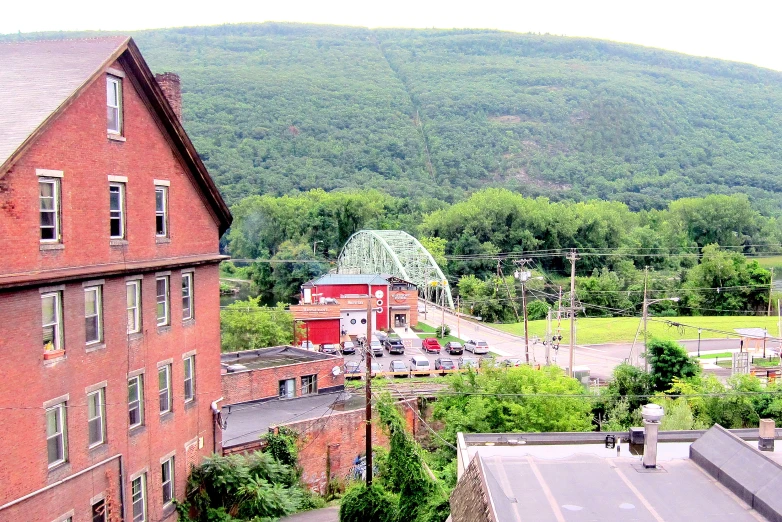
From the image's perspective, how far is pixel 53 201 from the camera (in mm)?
17016

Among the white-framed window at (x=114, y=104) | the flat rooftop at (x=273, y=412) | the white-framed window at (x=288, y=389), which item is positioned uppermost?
the white-framed window at (x=114, y=104)

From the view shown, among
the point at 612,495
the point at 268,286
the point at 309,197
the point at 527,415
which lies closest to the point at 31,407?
the point at 612,495

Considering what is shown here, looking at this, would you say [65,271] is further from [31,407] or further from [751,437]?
[751,437]

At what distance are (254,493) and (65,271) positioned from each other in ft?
30.6

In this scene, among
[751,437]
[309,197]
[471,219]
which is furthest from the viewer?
[309,197]

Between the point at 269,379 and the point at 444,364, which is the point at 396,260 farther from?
the point at 269,379

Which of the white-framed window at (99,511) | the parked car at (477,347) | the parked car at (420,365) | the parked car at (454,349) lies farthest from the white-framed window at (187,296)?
the parked car at (477,347)

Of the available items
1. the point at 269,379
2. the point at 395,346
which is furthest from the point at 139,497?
the point at 395,346

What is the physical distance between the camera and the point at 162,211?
21672 mm

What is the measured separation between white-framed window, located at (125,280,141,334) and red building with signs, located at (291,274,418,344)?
4216 cm

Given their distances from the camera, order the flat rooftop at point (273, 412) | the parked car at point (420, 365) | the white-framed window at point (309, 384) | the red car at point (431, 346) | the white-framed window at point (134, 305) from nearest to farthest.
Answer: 1. the white-framed window at point (134, 305)
2. the flat rooftop at point (273, 412)
3. the white-framed window at point (309, 384)
4. the parked car at point (420, 365)
5. the red car at point (431, 346)

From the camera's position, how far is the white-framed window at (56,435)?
665 inches

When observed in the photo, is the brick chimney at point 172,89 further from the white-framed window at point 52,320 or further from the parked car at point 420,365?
the parked car at point 420,365

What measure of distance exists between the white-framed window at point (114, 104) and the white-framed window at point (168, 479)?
9.04m
